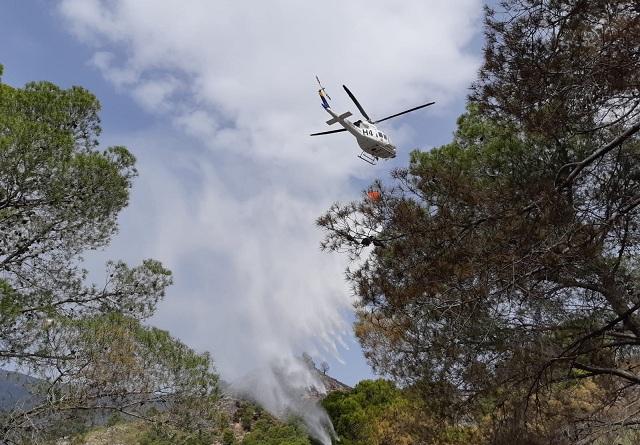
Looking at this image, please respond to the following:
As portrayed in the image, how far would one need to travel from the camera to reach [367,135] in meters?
17.8

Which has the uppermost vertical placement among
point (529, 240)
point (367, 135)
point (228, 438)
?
point (367, 135)

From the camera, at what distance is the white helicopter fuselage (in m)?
17.8

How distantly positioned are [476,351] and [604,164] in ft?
7.58

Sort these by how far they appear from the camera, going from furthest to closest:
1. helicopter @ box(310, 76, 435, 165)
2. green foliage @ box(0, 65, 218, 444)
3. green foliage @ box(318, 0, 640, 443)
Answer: helicopter @ box(310, 76, 435, 165)
green foliage @ box(0, 65, 218, 444)
green foliage @ box(318, 0, 640, 443)

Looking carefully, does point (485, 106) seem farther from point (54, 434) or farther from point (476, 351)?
point (54, 434)

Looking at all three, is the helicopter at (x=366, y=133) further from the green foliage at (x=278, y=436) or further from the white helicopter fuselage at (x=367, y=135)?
the green foliage at (x=278, y=436)

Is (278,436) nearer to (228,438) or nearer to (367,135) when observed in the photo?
(228,438)

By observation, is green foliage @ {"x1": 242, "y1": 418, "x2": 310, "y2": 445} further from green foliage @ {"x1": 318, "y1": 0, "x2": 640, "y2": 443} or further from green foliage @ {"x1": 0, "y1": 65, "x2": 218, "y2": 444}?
green foliage @ {"x1": 318, "y1": 0, "x2": 640, "y2": 443}

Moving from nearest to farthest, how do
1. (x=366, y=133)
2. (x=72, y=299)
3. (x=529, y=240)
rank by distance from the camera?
(x=529, y=240), (x=72, y=299), (x=366, y=133)

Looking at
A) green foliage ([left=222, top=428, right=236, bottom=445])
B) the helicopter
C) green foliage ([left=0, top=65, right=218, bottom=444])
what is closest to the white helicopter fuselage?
the helicopter

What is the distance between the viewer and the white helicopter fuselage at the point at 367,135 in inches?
701

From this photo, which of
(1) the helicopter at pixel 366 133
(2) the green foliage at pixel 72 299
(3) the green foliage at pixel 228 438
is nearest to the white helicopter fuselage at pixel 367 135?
(1) the helicopter at pixel 366 133

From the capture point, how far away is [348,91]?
1773cm

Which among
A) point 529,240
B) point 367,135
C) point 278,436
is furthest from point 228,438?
point 529,240
